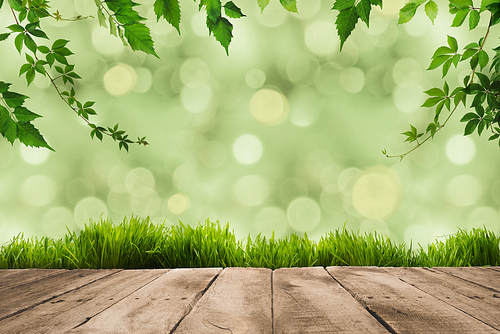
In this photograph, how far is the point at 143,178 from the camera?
154 cm

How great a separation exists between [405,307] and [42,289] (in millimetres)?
974

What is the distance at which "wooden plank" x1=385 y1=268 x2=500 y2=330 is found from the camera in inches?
25.7

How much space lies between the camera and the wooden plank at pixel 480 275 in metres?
0.90

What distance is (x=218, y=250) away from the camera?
1285 mm

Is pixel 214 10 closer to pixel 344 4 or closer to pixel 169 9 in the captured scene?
pixel 169 9

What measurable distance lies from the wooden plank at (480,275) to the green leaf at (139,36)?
110cm

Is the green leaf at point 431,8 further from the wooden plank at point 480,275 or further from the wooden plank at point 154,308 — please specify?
the wooden plank at point 154,308

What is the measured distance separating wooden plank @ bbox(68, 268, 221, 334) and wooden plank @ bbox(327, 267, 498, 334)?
423 millimetres

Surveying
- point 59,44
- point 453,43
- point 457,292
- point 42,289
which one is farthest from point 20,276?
point 453,43

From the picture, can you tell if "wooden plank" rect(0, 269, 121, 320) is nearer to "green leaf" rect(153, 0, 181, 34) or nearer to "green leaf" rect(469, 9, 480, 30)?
"green leaf" rect(153, 0, 181, 34)

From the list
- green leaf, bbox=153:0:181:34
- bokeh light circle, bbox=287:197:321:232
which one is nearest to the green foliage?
green leaf, bbox=153:0:181:34

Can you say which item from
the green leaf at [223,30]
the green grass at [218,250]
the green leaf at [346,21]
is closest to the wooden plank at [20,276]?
the green grass at [218,250]

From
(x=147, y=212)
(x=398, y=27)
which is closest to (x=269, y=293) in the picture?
(x=147, y=212)

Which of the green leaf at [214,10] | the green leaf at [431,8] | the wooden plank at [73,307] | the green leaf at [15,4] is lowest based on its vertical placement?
the wooden plank at [73,307]
